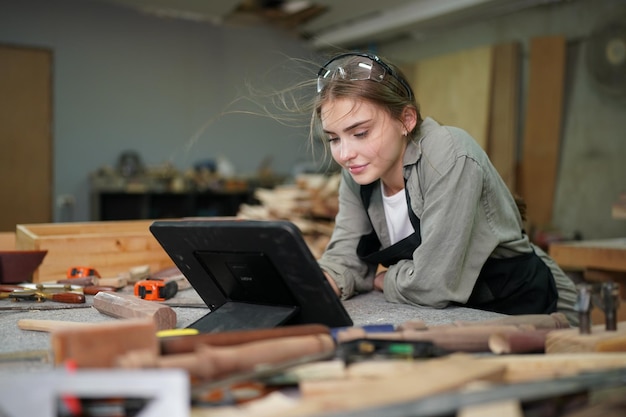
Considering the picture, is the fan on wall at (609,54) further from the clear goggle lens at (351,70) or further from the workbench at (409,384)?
the workbench at (409,384)

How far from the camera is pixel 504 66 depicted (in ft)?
22.4

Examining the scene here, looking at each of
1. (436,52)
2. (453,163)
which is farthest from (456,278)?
(436,52)

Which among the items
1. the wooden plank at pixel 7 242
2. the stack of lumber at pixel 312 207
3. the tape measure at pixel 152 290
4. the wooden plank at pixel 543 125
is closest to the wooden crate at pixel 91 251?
the wooden plank at pixel 7 242

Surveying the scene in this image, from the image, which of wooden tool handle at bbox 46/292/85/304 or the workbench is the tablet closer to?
the workbench

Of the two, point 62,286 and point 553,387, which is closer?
point 553,387

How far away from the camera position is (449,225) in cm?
191

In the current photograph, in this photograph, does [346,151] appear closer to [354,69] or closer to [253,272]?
[354,69]

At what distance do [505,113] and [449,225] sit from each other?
529 cm

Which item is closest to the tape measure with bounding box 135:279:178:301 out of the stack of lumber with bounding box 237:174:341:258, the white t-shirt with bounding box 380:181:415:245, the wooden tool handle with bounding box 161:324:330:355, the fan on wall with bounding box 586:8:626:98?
the white t-shirt with bounding box 380:181:415:245

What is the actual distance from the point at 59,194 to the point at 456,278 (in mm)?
6849

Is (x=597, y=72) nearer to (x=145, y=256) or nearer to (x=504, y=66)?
(x=504, y=66)

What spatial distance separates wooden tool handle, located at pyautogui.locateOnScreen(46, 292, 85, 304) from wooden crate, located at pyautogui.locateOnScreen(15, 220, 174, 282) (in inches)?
19.7

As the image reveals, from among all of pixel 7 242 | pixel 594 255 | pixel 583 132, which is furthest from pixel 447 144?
pixel 583 132

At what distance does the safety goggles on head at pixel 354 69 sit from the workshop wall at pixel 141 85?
16.9 ft
